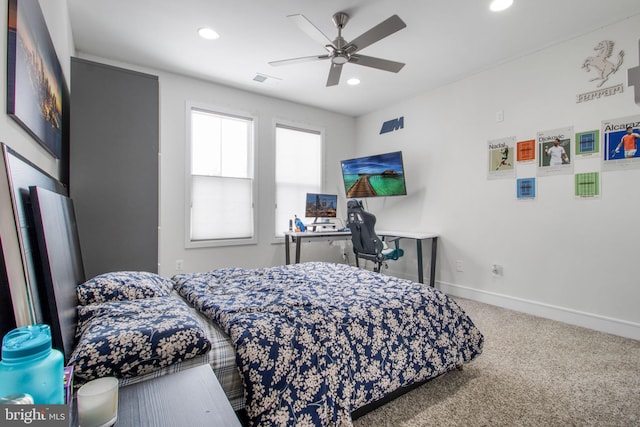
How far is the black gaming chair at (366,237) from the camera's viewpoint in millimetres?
3760

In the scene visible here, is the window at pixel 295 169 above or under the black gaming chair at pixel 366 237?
above

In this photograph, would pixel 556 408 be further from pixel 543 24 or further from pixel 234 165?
pixel 234 165

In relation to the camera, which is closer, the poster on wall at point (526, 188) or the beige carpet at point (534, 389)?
the beige carpet at point (534, 389)

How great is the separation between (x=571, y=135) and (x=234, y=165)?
3.87 meters

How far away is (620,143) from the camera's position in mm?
2621

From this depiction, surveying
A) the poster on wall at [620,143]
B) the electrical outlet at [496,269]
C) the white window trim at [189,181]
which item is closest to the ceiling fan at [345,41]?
the white window trim at [189,181]

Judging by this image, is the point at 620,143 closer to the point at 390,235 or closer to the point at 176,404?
the point at 390,235

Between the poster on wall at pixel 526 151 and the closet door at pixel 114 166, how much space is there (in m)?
3.72

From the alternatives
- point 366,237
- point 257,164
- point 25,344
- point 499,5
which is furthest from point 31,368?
point 257,164

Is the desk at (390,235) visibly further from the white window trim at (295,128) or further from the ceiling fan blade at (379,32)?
the ceiling fan blade at (379,32)

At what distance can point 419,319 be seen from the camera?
5.79ft

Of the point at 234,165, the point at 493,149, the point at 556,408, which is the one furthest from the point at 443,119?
the point at 556,408

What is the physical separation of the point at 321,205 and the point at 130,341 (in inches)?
150

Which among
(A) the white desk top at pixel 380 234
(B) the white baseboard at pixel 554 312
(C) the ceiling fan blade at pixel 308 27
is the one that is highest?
(C) the ceiling fan blade at pixel 308 27
